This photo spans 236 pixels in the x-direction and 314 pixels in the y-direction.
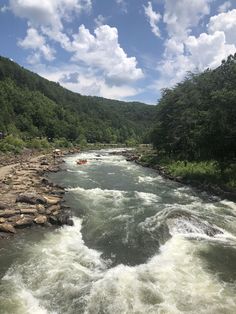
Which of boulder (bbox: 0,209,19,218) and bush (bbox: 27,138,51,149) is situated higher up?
boulder (bbox: 0,209,19,218)

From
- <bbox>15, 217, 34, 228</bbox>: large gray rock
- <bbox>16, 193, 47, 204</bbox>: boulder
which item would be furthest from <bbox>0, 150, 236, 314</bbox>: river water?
<bbox>16, 193, 47, 204</bbox>: boulder

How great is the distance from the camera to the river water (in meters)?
13.0

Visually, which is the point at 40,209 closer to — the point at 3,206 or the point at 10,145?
the point at 3,206

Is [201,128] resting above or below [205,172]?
above

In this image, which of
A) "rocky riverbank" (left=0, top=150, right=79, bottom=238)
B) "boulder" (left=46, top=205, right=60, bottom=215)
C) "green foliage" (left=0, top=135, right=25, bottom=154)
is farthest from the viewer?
"green foliage" (left=0, top=135, right=25, bottom=154)

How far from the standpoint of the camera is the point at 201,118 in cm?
3988

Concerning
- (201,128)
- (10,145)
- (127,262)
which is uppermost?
(201,128)

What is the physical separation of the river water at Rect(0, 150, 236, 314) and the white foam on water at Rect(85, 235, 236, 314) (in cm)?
4

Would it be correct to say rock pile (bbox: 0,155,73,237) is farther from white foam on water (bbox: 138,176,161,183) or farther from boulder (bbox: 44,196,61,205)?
white foam on water (bbox: 138,176,161,183)

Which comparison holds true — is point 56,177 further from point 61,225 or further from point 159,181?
point 61,225

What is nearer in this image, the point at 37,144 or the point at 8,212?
the point at 8,212

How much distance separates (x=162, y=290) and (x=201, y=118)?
29.2 m

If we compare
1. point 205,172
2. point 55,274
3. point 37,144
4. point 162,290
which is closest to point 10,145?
point 37,144

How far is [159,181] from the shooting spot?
3984 cm
